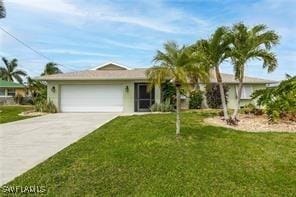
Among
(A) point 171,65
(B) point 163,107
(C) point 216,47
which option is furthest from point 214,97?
(A) point 171,65

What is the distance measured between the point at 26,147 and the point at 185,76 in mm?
5018

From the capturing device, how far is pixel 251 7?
53.3 feet

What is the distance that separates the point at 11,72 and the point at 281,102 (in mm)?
56904

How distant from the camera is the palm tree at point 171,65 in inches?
395

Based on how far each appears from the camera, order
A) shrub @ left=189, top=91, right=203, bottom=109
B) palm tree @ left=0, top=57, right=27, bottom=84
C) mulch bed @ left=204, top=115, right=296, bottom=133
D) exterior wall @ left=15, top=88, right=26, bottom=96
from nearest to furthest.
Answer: mulch bed @ left=204, top=115, right=296, bottom=133, shrub @ left=189, top=91, right=203, bottom=109, exterior wall @ left=15, top=88, right=26, bottom=96, palm tree @ left=0, top=57, right=27, bottom=84

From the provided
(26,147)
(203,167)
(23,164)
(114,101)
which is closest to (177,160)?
(203,167)

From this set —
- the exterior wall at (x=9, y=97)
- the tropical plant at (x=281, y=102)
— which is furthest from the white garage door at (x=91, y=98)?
the exterior wall at (x=9, y=97)

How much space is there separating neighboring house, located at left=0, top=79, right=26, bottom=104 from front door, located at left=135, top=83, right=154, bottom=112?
83.0 ft

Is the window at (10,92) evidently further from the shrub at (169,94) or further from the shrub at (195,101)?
the shrub at (195,101)

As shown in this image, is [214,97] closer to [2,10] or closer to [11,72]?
[2,10]

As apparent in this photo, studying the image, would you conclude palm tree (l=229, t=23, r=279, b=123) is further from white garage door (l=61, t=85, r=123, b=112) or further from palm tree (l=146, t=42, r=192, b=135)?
white garage door (l=61, t=85, r=123, b=112)

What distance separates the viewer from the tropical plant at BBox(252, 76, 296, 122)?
46.6 ft

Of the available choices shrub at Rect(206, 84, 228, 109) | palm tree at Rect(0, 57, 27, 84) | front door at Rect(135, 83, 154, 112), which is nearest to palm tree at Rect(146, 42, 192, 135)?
front door at Rect(135, 83, 154, 112)

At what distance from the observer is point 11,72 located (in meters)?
63.7
